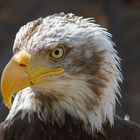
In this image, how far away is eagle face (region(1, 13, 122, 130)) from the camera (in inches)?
183

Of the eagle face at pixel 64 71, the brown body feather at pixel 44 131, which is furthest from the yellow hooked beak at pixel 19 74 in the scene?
the brown body feather at pixel 44 131

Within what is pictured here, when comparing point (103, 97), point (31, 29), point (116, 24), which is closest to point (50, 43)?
point (31, 29)

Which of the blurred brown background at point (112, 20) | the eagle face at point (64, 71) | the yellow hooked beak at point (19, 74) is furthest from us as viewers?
the blurred brown background at point (112, 20)

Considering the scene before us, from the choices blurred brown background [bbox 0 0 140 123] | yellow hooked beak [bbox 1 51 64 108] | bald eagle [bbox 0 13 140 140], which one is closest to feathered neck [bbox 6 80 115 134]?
bald eagle [bbox 0 13 140 140]

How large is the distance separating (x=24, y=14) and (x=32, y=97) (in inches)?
200

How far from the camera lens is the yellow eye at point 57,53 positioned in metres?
4.70

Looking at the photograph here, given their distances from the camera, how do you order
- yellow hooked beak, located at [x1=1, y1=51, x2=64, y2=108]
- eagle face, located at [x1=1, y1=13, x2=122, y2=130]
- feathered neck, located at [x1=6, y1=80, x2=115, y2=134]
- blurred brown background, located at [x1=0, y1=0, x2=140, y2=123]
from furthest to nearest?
blurred brown background, located at [x1=0, y1=0, x2=140, y2=123] → feathered neck, located at [x1=6, y1=80, x2=115, y2=134] → eagle face, located at [x1=1, y1=13, x2=122, y2=130] → yellow hooked beak, located at [x1=1, y1=51, x2=64, y2=108]

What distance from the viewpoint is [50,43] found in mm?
4691

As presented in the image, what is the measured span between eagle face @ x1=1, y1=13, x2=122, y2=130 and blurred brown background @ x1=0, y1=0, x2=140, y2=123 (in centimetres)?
453

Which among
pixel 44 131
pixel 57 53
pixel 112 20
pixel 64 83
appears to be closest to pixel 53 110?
pixel 44 131

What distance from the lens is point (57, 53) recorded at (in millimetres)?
4711

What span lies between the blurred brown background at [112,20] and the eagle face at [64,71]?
4535 mm

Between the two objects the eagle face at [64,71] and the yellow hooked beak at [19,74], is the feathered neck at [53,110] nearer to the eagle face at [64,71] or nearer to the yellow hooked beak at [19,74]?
the eagle face at [64,71]

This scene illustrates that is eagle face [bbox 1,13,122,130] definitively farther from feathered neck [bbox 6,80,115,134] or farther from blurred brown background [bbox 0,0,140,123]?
blurred brown background [bbox 0,0,140,123]
